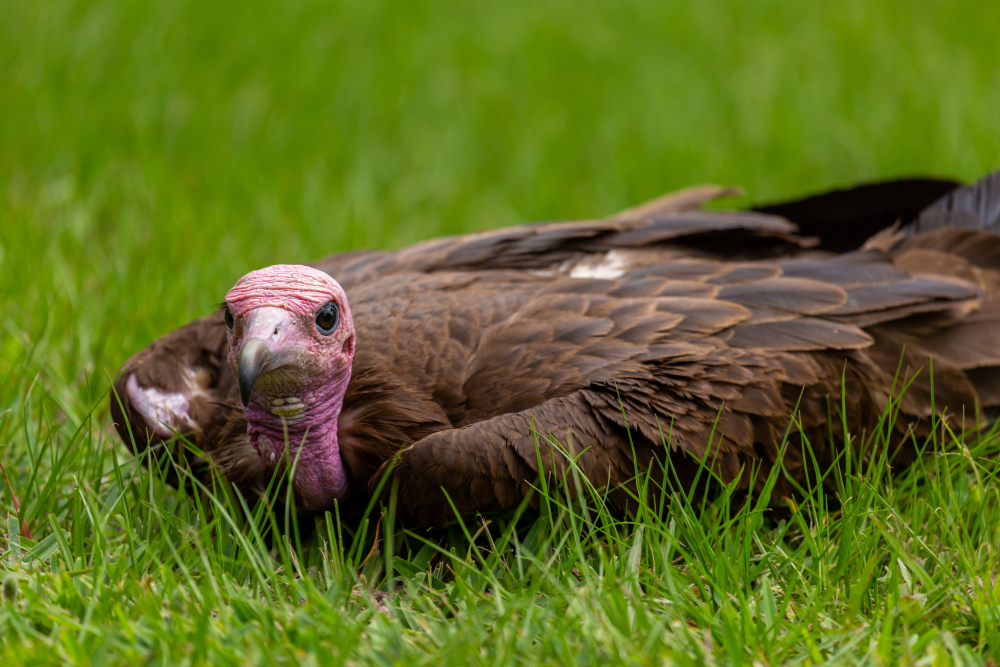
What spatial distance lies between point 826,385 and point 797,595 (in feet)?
2.74

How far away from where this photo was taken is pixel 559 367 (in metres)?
3.26

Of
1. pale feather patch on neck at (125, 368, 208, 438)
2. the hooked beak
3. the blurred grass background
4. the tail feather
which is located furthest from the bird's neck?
the tail feather

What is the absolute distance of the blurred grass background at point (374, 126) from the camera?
5.29 m

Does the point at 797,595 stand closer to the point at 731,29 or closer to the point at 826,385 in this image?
the point at 826,385

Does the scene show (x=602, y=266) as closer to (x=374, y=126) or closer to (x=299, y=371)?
(x=299, y=371)

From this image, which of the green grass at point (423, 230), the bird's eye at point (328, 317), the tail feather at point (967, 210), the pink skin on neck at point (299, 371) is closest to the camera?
the green grass at point (423, 230)

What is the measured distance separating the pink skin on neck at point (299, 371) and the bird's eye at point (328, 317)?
0.05 ft

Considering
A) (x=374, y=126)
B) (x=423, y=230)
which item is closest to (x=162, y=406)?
(x=423, y=230)

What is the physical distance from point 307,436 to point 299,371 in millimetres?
251

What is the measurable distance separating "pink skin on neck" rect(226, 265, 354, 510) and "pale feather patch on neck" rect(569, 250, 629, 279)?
50.6 inches

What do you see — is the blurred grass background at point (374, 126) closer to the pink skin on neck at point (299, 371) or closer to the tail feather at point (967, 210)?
the pink skin on neck at point (299, 371)

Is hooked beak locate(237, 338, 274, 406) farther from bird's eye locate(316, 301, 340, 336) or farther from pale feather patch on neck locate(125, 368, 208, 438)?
pale feather patch on neck locate(125, 368, 208, 438)

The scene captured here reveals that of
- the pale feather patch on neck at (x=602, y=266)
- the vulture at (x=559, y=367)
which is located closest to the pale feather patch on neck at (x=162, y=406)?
the vulture at (x=559, y=367)

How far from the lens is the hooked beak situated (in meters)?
2.74
